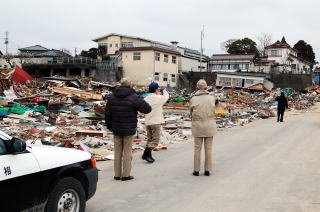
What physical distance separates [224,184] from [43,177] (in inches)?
143

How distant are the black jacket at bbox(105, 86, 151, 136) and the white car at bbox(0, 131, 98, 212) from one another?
5.74ft

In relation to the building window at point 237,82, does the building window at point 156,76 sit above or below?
above

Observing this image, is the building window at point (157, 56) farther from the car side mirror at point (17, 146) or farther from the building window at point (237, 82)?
the car side mirror at point (17, 146)

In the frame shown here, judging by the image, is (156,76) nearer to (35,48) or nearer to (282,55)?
(35,48)

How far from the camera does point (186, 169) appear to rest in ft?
25.2

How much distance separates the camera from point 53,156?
4.09m

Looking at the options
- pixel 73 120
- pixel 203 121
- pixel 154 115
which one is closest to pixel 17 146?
pixel 203 121

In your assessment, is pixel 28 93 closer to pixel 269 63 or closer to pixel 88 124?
pixel 88 124

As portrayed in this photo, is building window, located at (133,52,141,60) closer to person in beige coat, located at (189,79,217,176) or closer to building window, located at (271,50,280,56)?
building window, located at (271,50,280,56)

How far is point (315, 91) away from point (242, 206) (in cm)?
5129

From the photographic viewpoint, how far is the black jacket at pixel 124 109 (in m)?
6.46

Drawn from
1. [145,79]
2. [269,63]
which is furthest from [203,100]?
[269,63]

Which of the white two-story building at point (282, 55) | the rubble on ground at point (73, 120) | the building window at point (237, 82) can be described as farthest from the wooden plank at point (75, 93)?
the white two-story building at point (282, 55)

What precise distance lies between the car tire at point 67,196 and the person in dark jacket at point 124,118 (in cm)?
214
